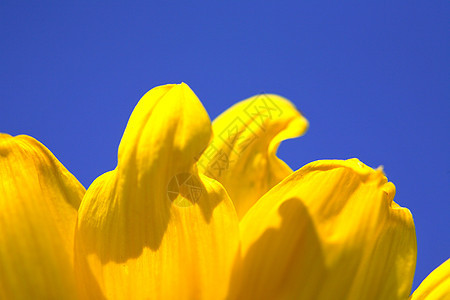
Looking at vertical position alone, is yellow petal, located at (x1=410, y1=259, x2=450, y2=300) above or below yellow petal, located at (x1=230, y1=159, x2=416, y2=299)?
below

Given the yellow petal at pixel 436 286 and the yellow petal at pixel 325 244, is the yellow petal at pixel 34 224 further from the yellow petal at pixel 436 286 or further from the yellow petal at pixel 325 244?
the yellow petal at pixel 436 286

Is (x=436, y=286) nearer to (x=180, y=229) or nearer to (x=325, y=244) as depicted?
(x=325, y=244)

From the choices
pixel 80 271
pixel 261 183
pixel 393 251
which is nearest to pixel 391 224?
pixel 393 251

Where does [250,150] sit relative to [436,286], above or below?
above

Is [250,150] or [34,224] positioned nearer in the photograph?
[34,224]

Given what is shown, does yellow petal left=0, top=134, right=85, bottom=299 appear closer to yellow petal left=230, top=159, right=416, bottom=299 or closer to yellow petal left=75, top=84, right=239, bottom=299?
yellow petal left=75, top=84, right=239, bottom=299

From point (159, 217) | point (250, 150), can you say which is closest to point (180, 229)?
point (159, 217)

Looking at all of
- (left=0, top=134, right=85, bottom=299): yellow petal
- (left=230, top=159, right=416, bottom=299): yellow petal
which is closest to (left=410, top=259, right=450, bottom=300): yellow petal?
(left=230, top=159, right=416, bottom=299): yellow petal
